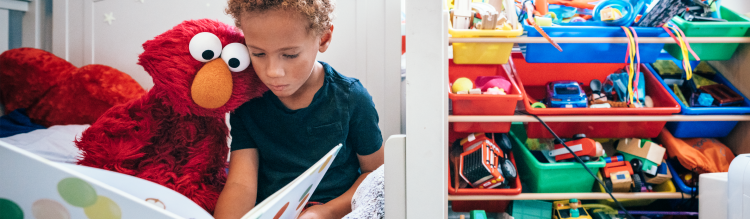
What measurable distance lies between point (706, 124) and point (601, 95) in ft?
0.99

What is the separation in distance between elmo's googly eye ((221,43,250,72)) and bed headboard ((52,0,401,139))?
0.41 meters

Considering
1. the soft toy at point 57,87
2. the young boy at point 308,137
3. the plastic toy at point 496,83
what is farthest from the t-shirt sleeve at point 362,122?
the soft toy at point 57,87

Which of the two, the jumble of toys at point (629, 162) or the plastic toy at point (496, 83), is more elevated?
the plastic toy at point (496, 83)

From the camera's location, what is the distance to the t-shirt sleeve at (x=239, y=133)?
2.39 ft

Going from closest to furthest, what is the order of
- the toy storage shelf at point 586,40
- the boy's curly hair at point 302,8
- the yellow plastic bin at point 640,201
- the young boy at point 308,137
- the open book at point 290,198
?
the open book at point 290,198 < the boy's curly hair at point 302,8 < the young boy at point 308,137 < the toy storage shelf at point 586,40 < the yellow plastic bin at point 640,201

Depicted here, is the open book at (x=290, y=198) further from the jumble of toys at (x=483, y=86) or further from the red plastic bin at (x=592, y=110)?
the red plastic bin at (x=592, y=110)

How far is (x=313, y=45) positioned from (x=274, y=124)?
0.20m

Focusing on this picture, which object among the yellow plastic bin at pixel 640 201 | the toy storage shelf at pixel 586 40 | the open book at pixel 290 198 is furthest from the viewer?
the yellow plastic bin at pixel 640 201

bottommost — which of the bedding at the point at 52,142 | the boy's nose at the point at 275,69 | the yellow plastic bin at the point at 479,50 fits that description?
the bedding at the point at 52,142

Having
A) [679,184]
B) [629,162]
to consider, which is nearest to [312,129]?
[629,162]

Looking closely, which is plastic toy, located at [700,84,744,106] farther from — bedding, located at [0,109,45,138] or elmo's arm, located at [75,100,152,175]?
bedding, located at [0,109,45,138]

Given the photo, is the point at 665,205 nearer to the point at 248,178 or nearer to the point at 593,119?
the point at 593,119

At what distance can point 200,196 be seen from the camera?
702 mm

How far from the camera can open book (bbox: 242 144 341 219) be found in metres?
0.39
